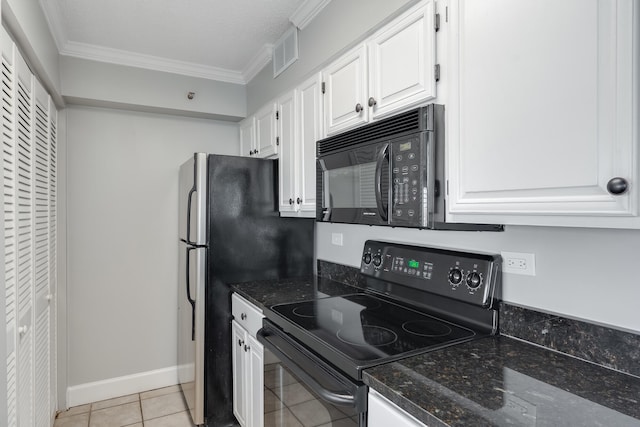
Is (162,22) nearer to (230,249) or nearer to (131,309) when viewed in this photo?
(230,249)

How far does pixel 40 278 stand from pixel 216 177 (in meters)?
1.11

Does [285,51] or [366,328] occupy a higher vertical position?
[285,51]

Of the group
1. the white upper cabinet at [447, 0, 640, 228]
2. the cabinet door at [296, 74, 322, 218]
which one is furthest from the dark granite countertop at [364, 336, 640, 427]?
the cabinet door at [296, 74, 322, 218]

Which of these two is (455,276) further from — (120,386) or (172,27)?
(120,386)

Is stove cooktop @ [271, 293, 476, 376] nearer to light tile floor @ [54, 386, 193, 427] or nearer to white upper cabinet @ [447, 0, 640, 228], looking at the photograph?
white upper cabinet @ [447, 0, 640, 228]

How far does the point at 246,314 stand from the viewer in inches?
82.4

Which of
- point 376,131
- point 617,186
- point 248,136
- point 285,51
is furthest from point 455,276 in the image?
point 248,136

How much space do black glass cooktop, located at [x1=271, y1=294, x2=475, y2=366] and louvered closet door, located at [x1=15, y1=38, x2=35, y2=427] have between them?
1115 mm

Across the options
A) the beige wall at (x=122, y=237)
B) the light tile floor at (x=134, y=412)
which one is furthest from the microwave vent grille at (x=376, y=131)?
the light tile floor at (x=134, y=412)

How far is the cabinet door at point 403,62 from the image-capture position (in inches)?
51.4

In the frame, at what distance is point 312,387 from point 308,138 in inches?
50.8

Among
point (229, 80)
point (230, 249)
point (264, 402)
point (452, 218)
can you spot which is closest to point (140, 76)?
point (229, 80)

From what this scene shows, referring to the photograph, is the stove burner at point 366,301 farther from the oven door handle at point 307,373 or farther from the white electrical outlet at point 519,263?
the white electrical outlet at point 519,263

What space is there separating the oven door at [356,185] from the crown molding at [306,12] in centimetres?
90
